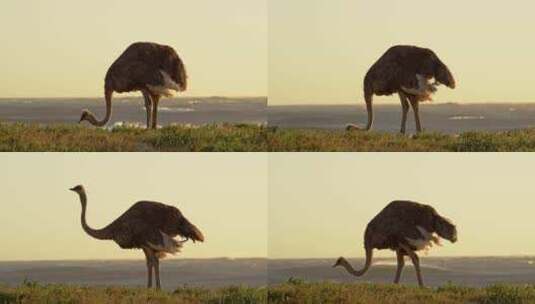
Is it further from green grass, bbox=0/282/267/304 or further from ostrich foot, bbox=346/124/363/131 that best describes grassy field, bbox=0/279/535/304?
ostrich foot, bbox=346/124/363/131

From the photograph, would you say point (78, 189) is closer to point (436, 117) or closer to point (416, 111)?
point (416, 111)

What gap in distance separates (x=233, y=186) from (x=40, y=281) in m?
2.29

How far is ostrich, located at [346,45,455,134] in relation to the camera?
Result: 594 inches

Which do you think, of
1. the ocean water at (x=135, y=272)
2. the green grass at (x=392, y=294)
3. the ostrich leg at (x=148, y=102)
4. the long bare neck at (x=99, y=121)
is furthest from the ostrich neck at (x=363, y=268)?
the long bare neck at (x=99, y=121)

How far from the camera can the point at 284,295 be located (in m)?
14.7

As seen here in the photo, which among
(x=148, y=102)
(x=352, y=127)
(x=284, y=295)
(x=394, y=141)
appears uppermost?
(x=148, y=102)

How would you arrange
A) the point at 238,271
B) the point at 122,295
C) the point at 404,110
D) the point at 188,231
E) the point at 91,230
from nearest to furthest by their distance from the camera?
the point at 122,295 < the point at 188,231 < the point at 238,271 < the point at 91,230 < the point at 404,110

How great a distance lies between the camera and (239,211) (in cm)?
1482

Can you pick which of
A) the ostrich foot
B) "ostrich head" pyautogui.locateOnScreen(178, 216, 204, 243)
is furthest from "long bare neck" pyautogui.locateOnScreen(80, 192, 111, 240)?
the ostrich foot

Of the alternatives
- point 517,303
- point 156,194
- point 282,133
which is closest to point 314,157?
point 282,133

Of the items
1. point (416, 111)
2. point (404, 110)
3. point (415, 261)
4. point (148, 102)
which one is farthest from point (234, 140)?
point (415, 261)

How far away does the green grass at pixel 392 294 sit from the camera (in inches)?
574

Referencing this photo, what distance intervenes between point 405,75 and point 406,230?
172cm

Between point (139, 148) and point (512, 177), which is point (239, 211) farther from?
point (512, 177)
